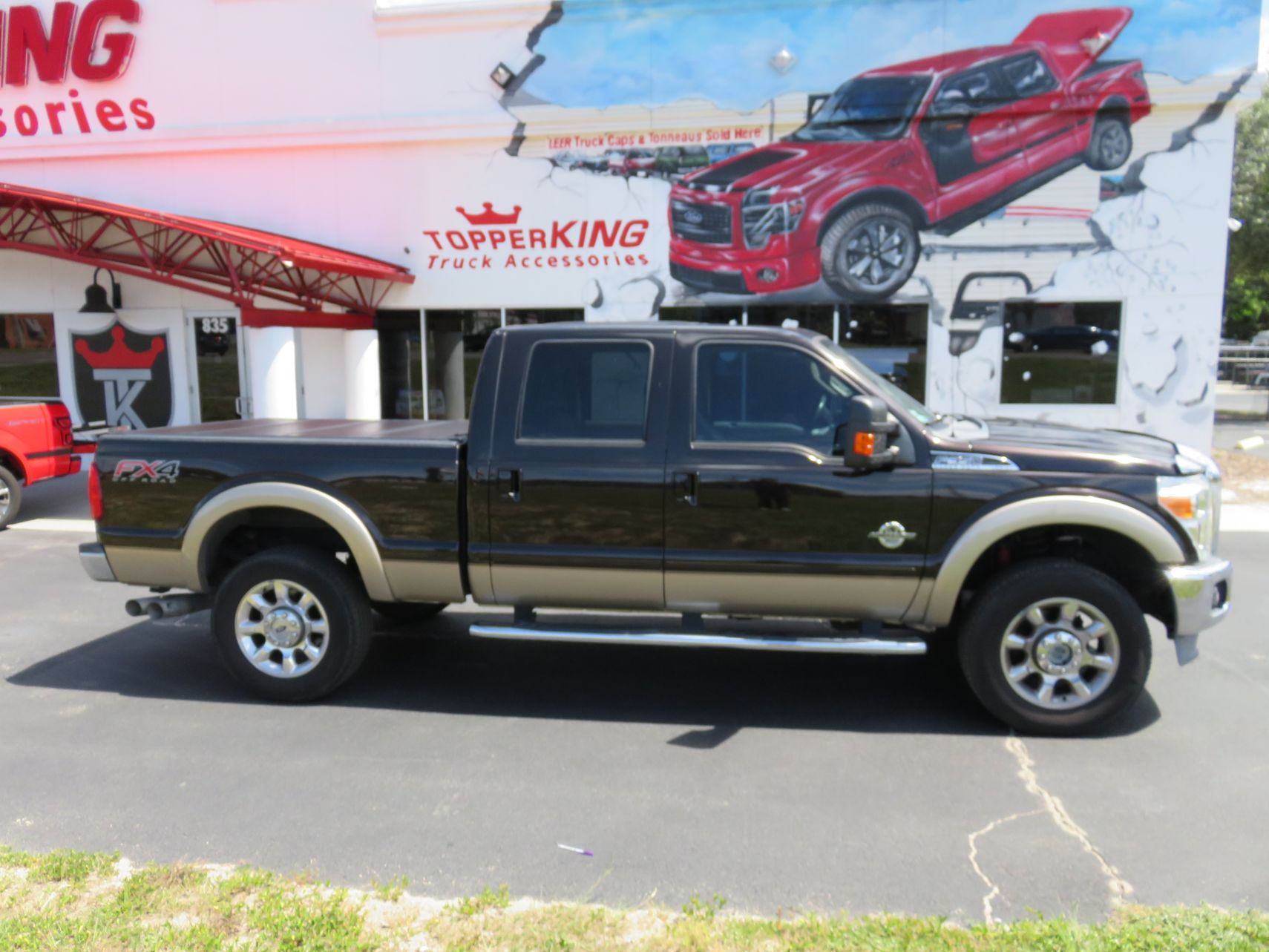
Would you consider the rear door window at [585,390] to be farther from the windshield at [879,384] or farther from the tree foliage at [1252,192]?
the tree foliage at [1252,192]

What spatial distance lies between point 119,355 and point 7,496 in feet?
17.1

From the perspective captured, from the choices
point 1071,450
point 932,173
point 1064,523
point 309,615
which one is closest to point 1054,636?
point 1064,523

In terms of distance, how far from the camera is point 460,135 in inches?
520

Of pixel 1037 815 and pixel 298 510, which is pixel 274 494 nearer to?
pixel 298 510

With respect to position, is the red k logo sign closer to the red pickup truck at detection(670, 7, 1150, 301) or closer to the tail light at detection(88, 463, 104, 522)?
the red pickup truck at detection(670, 7, 1150, 301)

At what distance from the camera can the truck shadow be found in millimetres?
4836

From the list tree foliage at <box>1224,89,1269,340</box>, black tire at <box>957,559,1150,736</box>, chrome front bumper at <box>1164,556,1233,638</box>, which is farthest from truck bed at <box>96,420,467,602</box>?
tree foliage at <box>1224,89,1269,340</box>

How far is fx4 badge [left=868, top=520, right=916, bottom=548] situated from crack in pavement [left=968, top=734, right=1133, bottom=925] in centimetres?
109

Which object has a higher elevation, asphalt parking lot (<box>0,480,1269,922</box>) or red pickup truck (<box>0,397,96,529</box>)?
red pickup truck (<box>0,397,96,529</box>)

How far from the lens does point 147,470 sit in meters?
5.05

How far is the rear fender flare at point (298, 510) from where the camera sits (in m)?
4.84

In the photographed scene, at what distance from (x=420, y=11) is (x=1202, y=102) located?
1025 centimetres

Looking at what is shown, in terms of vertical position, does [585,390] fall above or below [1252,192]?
below

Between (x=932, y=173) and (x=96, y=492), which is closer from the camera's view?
(x=96, y=492)
